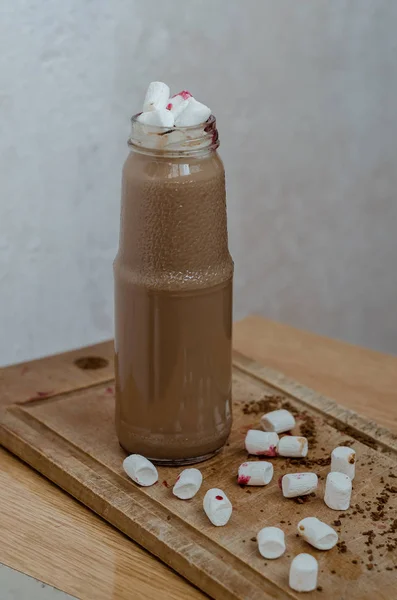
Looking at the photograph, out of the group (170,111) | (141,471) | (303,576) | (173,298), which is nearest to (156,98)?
(170,111)

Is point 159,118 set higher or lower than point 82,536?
higher

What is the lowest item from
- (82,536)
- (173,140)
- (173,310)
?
(82,536)

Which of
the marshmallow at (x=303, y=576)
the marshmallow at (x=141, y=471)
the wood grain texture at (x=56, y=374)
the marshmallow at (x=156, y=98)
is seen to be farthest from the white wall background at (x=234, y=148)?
the marshmallow at (x=303, y=576)

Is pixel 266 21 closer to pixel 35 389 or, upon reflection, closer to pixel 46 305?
pixel 46 305

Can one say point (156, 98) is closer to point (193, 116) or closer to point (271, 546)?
point (193, 116)

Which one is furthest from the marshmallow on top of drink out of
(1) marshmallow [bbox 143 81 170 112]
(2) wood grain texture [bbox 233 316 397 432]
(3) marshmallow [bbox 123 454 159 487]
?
(2) wood grain texture [bbox 233 316 397 432]

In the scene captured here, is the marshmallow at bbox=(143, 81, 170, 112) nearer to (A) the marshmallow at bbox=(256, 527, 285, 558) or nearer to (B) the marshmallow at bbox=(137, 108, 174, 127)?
(B) the marshmallow at bbox=(137, 108, 174, 127)

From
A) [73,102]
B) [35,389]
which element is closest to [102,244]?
[73,102]
